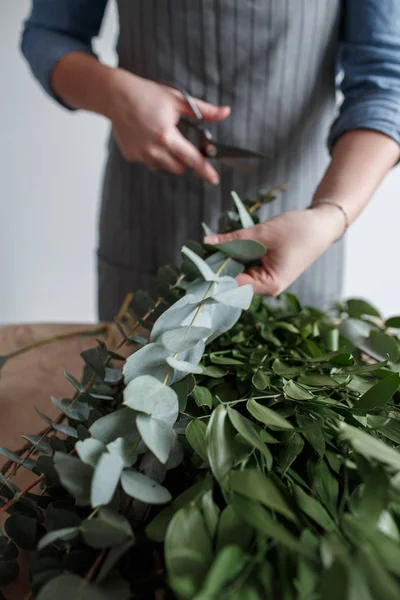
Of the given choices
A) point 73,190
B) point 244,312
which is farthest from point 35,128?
point 244,312

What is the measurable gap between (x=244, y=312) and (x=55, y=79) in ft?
1.27

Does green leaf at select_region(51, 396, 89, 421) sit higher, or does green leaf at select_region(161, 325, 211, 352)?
green leaf at select_region(161, 325, 211, 352)

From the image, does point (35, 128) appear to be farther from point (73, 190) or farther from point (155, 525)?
point (155, 525)

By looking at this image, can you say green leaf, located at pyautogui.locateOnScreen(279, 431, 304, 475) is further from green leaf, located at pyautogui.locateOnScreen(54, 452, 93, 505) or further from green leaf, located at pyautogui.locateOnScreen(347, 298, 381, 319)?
green leaf, located at pyautogui.locateOnScreen(347, 298, 381, 319)

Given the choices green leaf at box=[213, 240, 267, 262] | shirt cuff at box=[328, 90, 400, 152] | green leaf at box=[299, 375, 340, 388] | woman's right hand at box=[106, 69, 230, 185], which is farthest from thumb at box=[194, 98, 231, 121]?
green leaf at box=[299, 375, 340, 388]

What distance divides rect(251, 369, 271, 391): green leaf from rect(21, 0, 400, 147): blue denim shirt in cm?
Result: 31

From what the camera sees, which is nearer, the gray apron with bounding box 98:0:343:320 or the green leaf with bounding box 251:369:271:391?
the green leaf with bounding box 251:369:271:391

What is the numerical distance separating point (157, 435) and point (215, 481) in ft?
0.13

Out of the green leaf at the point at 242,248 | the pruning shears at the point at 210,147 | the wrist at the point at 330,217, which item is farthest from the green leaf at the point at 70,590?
the pruning shears at the point at 210,147

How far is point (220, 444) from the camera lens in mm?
236

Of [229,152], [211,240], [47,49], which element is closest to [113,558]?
[211,240]

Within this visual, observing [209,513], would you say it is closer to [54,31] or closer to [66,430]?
[66,430]

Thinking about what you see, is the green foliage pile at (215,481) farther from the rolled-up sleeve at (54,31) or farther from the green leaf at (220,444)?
the rolled-up sleeve at (54,31)

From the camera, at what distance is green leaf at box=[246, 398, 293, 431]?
0.24 m
